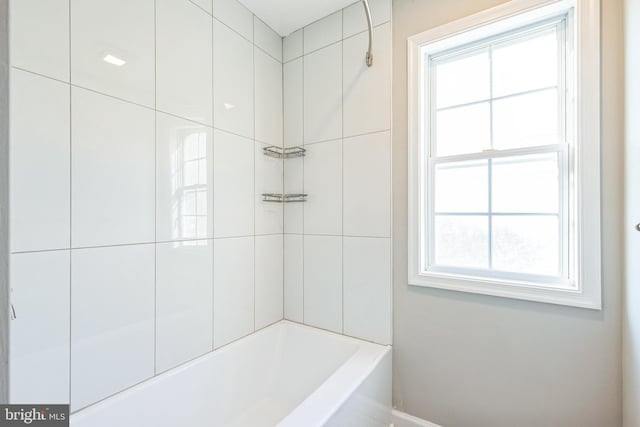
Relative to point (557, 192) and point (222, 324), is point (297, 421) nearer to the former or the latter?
point (222, 324)

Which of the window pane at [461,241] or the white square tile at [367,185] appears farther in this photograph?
the white square tile at [367,185]

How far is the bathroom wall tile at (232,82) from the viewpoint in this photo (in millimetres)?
1556

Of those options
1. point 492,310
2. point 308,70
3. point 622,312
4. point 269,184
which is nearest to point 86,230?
point 269,184

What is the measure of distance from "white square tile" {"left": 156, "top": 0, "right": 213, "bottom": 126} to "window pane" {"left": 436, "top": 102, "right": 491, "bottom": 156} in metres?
1.27

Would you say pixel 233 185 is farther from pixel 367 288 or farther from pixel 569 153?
pixel 569 153

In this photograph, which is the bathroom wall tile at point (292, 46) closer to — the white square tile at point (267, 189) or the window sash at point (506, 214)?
the white square tile at point (267, 189)

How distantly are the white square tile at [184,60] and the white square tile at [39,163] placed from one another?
15.2 inches

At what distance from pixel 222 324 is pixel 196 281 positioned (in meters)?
0.31

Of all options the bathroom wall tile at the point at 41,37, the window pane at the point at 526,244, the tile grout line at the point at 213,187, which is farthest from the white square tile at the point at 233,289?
the window pane at the point at 526,244

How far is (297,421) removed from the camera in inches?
40.4

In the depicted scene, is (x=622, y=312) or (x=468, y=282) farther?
(x=468, y=282)

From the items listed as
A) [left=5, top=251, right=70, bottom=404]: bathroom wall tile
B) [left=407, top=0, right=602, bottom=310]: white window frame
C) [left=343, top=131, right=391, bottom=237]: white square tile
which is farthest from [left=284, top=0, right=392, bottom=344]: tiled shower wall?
[left=5, top=251, right=70, bottom=404]: bathroom wall tile

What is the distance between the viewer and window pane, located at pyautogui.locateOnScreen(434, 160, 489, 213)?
147cm

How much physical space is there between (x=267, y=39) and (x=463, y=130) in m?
1.39
